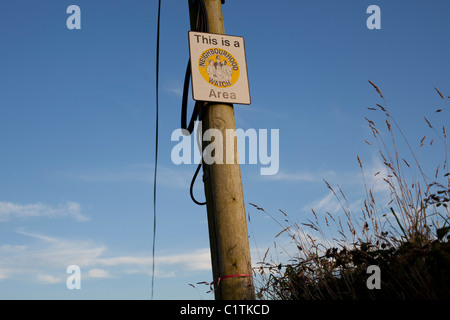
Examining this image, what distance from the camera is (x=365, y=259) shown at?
312 centimetres

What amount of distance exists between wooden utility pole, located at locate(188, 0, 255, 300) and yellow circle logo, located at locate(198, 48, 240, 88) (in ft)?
0.67

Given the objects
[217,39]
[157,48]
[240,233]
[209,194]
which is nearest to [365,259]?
[240,233]

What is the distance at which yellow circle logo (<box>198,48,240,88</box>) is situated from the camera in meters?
3.51

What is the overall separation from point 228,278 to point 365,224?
135 centimetres

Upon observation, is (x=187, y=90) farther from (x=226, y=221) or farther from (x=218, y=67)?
(x=226, y=221)

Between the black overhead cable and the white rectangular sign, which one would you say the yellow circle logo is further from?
the black overhead cable

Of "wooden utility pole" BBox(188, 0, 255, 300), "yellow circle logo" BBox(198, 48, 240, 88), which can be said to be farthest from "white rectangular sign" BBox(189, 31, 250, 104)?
"wooden utility pole" BBox(188, 0, 255, 300)

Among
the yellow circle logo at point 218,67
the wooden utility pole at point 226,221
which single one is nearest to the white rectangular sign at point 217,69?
the yellow circle logo at point 218,67

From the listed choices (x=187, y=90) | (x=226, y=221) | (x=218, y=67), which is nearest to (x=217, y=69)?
(x=218, y=67)

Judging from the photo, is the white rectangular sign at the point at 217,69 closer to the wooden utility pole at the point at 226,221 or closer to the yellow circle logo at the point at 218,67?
the yellow circle logo at the point at 218,67

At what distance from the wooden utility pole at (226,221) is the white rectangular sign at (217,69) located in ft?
0.38

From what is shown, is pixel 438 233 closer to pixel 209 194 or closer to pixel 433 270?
pixel 433 270

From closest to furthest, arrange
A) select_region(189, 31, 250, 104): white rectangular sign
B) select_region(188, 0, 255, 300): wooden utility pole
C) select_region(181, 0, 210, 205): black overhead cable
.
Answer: select_region(188, 0, 255, 300): wooden utility pole < select_region(189, 31, 250, 104): white rectangular sign < select_region(181, 0, 210, 205): black overhead cable
